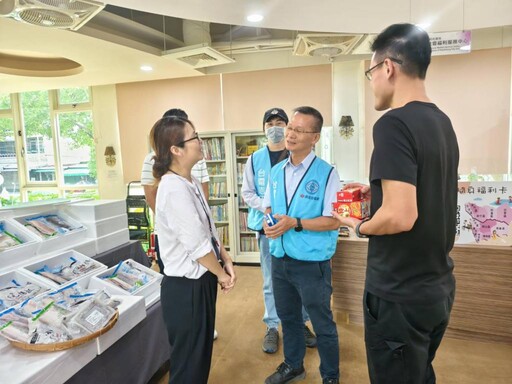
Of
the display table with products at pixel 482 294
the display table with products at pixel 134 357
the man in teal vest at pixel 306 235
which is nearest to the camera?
the display table with products at pixel 134 357

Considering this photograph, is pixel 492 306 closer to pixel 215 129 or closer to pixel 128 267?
pixel 128 267

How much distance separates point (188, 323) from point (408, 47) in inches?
52.2

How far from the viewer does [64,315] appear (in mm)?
1500

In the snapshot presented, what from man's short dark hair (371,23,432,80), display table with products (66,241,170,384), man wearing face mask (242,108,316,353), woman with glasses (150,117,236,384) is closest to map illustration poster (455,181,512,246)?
man wearing face mask (242,108,316,353)

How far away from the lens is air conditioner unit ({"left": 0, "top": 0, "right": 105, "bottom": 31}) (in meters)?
2.20

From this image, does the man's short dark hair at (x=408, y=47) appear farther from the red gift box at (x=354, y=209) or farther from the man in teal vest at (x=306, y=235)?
the man in teal vest at (x=306, y=235)

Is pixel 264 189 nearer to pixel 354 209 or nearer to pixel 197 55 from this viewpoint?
pixel 354 209

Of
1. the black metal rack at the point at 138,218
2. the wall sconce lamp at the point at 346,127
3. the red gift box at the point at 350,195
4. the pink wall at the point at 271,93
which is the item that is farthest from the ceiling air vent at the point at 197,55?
the red gift box at the point at 350,195

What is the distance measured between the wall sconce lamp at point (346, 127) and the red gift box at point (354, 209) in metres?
3.40

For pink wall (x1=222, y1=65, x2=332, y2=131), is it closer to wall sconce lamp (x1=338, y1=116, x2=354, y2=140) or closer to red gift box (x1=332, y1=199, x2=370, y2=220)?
wall sconce lamp (x1=338, y1=116, x2=354, y2=140)

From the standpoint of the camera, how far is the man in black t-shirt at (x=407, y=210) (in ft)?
3.33

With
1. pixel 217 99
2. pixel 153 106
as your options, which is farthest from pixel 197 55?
pixel 153 106

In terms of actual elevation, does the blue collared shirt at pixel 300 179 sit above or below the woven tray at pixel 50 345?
above

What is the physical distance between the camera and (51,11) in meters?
2.33
